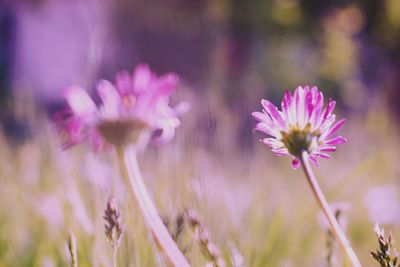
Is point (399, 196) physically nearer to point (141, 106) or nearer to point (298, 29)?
point (141, 106)

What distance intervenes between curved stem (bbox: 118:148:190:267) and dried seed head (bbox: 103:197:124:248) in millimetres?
17

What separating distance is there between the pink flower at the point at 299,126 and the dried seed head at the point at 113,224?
0.35 ft

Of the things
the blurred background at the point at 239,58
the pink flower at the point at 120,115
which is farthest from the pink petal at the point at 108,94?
the blurred background at the point at 239,58

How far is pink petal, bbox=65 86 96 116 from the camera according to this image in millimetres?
392

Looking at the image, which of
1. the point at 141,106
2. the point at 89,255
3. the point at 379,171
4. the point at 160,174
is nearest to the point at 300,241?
the point at 160,174

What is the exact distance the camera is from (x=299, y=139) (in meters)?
0.38

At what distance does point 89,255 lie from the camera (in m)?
0.65

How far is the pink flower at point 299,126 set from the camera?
38cm

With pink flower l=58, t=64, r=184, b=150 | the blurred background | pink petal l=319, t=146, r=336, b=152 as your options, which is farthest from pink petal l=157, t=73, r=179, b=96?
the blurred background

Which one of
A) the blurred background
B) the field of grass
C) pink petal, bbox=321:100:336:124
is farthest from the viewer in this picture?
the blurred background

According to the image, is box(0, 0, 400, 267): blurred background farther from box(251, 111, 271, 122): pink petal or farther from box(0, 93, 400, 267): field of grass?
box(251, 111, 271, 122): pink petal

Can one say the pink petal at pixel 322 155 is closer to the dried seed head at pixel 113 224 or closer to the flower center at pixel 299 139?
the flower center at pixel 299 139

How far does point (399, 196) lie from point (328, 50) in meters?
4.37

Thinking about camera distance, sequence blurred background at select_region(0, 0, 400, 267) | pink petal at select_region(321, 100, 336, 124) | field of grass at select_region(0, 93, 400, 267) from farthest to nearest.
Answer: blurred background at select_region(0, 0, 400, 267)
field of grass at select_region(0, 93, 400, 267)
pink petal at select_region(321, 100, 336, 124)
